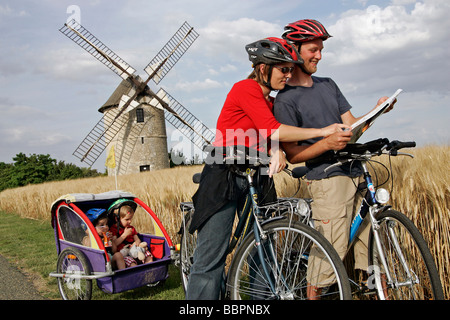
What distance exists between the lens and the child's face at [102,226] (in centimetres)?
412

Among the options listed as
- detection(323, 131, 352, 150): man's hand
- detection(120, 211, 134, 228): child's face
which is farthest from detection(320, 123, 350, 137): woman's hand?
detection(120, 211, 134, 228): child's face

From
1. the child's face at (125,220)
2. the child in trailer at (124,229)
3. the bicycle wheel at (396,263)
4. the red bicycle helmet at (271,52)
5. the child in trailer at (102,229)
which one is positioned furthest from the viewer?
the child's face at (125,220)

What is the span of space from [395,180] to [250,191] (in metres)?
1.54

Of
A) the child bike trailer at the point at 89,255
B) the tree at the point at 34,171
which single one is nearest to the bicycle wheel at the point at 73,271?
the child bike trailer at the point at 89,255

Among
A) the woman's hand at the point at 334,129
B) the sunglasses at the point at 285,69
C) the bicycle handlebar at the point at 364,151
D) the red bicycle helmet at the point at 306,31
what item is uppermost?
the red bicycle helmet at the point at 306,31

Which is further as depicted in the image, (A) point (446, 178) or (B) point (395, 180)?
(B) point (395, 180)

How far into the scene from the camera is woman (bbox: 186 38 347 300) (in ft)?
7.65

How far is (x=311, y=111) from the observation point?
2486mm

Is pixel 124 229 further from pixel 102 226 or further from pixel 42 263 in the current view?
pixel 42 263

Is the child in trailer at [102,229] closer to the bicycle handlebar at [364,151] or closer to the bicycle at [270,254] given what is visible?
the bicycle at [270,254]

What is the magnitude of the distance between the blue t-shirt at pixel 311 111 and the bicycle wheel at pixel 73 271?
7.77 ft
